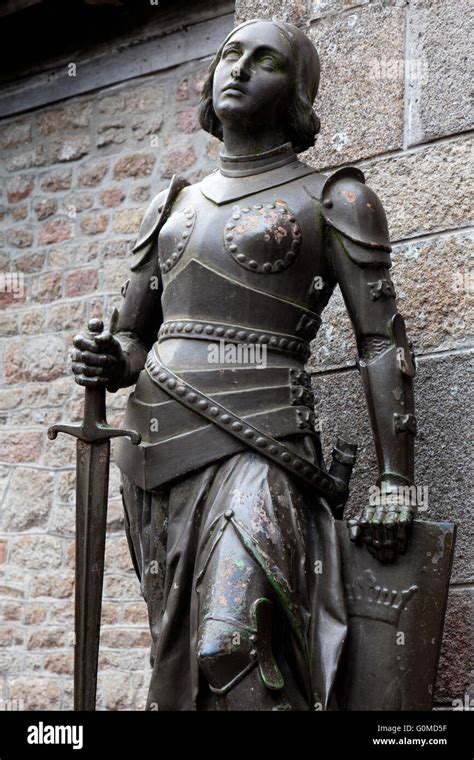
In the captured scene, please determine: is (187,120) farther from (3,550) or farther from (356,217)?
(356,217)

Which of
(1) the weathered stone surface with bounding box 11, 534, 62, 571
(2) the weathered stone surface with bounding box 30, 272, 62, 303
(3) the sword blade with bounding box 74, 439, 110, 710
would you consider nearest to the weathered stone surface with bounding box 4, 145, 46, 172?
(2) the weathered stone surface with bounding box 30, 272, 62, 303

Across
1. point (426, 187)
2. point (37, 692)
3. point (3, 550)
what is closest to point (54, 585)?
point (3, 550)

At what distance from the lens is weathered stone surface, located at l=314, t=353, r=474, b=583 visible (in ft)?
11.8

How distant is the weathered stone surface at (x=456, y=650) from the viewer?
138 inches

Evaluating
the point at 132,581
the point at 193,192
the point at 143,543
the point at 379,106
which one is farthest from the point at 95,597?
the point at 132,581

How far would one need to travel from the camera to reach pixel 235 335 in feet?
10.5

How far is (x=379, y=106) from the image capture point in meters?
4.05

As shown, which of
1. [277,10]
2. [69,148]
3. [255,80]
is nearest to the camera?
[255,80]

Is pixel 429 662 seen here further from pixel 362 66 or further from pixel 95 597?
pixel 362 66

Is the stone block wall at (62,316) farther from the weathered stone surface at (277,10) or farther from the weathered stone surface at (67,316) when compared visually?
the weathered stone surface at (277,10)

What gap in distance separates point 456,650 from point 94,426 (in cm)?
114

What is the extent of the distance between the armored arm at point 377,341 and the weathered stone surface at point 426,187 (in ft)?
1.78

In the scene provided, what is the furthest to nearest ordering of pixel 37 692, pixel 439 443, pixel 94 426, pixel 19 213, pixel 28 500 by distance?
1. pixel 19 213
2. pixel 28 500
3. pixel 37 692
4. pixel 439 443
5. pixel 94 426

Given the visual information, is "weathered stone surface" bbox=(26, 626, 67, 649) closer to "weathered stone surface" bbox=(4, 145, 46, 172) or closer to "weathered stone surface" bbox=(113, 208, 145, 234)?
"weathered stone surface" bbox=(113, 208, 145, 234)
